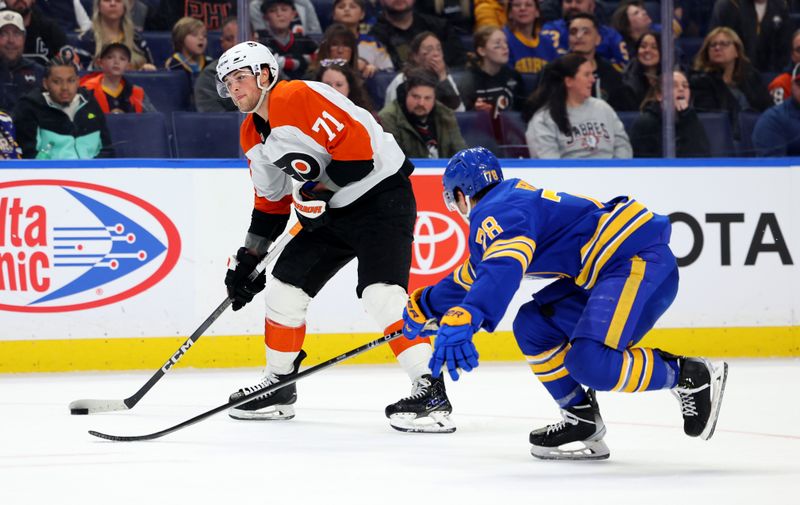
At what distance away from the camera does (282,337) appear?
4215 mm

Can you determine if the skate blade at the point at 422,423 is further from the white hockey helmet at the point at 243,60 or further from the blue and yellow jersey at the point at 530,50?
the blue and yellow jersey at the point at 530,50

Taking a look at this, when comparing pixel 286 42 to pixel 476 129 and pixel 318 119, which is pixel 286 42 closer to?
pixel 476 129

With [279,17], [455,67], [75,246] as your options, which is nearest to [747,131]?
[455,67]

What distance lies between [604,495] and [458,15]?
3.84 metres

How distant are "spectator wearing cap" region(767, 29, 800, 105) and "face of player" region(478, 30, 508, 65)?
1.41 meters

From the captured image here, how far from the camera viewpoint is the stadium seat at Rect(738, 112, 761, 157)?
6.07m

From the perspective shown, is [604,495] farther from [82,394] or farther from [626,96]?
[626,96]

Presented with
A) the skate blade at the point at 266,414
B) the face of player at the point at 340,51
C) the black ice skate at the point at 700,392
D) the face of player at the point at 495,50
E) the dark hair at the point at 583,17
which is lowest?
the skate blade at the point at 266,414

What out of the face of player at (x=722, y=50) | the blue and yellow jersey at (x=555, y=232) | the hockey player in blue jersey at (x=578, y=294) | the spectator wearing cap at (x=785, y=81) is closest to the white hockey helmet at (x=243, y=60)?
the hockey player in blue jersey at (x=578, y=294)

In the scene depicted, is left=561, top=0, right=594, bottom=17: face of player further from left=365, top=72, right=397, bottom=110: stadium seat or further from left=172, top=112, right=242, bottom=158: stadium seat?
left=172, top=112, right=242, bottom=158: stadium seat

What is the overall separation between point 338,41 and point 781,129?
234 centimetres

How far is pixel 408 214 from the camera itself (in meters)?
4.10

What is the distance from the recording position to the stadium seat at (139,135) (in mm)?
5520

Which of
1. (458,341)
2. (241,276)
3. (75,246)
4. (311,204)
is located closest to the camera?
→ (458,341)
